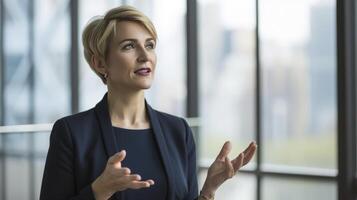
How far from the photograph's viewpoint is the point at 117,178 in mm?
1374

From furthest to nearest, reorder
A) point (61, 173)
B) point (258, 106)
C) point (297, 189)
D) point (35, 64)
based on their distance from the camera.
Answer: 1. point (35, 64)
2. point (258, 106)
3. point (297, 189)
4. point (61, 173)

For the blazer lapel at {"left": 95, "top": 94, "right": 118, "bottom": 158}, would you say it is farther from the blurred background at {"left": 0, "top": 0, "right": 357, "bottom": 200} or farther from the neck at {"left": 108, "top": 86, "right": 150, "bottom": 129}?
the blurred background at {"left": 0, "top": 0, "right": 357, "bottom": 200}

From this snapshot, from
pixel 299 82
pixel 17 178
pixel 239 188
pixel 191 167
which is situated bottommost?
pixel 239 188

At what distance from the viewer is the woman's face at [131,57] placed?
1.57 meters

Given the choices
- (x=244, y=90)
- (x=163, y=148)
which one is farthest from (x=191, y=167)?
(x=244, y=90)

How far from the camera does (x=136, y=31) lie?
5.19 ft

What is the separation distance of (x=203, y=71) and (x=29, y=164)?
6.50 ft

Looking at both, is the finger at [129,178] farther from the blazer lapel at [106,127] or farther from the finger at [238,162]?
the finger at [238,162]

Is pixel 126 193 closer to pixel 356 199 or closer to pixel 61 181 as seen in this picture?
pixel 61 181

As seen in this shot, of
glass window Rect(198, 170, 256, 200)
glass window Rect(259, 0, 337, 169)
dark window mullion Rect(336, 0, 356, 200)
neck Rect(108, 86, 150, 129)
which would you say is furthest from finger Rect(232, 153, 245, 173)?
glass window Rect(198, 170, 256, 200)

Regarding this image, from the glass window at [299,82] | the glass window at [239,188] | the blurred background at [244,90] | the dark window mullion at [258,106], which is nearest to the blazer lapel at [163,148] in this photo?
the blurred background at [244,90]

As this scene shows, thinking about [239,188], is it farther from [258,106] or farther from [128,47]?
[128,47]

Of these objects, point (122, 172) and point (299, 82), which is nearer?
point (122, 172)

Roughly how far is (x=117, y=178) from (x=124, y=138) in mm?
245
